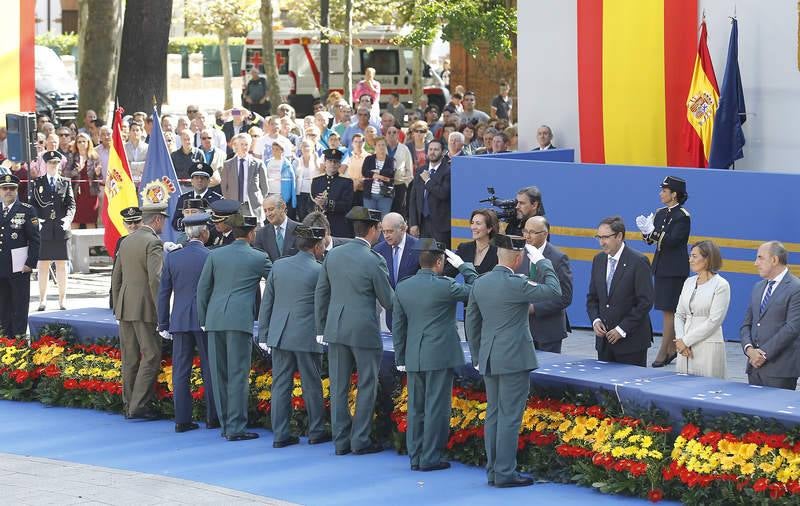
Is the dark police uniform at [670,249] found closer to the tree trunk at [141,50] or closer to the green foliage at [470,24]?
the tree trunk at [141,50]

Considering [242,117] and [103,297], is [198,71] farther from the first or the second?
[103,297]

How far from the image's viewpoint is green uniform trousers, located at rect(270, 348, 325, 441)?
479 inches

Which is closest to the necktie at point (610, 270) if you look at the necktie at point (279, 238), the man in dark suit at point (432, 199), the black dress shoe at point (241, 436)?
the black dress shoe at point (241, 436)

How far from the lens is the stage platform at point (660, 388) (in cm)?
999

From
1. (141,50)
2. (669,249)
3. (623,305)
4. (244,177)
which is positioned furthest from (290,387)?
(141,50)

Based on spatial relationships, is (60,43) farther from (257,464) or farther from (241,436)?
(257,464)

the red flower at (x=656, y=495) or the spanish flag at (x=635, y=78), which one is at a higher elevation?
the spanish flag at (x=635, y=78)

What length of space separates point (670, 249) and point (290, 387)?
4.58 m

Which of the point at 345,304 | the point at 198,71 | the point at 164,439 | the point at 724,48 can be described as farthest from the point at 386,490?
the point at 198,71

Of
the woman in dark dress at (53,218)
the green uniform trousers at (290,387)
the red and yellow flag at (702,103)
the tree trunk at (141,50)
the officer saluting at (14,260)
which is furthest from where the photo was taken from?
the tree trunk at (141,50)

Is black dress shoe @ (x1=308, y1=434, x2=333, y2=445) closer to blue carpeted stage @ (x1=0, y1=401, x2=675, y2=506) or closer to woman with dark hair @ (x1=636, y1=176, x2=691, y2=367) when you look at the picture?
blue carpeted stage @ (x1=0, y1=401, x2=675, y2=506)

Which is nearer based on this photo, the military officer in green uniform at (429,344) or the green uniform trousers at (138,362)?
the military officer in green uniform at (429,344)

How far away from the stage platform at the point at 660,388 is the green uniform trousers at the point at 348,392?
21.2 inches

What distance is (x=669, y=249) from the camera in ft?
48.3
